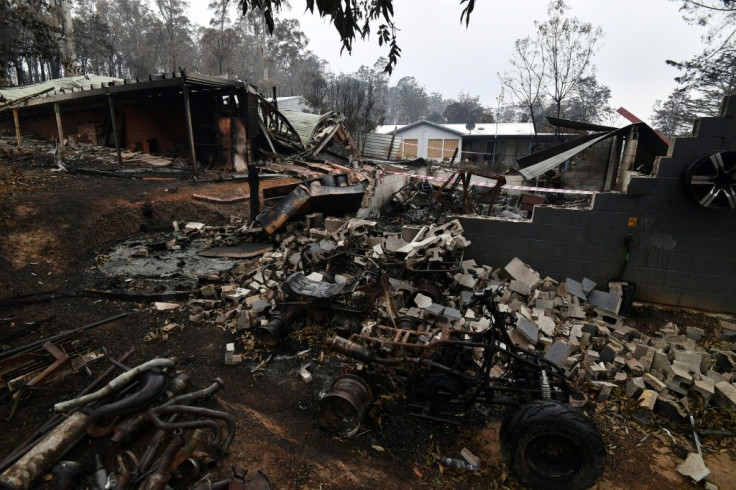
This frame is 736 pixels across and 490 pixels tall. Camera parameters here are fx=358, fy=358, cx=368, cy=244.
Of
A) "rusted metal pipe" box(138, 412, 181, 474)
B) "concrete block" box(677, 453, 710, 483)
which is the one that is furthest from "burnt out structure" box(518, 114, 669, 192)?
"rusted metal pipe" box(138, 412, 181, 474)

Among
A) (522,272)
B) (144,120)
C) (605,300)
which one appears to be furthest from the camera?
(144,120)

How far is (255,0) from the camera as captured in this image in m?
2.19

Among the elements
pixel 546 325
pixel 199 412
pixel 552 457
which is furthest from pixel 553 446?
pixel 199 412

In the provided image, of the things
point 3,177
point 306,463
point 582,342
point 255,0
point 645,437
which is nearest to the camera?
point 255,0

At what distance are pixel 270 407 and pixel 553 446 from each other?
2.72 metres

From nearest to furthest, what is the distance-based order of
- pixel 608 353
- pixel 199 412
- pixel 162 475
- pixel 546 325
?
pixel 162 475 < pixel 199 412 < pixel 608 353 < pixel 546 325

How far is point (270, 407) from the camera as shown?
12.6 ft

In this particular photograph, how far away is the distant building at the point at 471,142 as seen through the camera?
30125 millimetres

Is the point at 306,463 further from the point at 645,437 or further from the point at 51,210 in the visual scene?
the point at 51,210

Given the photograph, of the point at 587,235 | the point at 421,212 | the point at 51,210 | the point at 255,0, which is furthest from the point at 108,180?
the point at 587,235

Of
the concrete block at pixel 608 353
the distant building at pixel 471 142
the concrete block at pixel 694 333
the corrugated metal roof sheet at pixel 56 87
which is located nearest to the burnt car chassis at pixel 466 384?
the concrete block at pixel 608 353

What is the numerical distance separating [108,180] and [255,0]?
1142 cm

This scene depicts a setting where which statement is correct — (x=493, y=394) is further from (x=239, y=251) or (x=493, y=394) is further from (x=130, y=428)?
(x=239, y=251)

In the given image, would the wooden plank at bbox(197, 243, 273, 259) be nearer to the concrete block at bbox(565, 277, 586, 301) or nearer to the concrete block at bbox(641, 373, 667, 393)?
the concrete block at bbox(565, 277, 586, 301)
